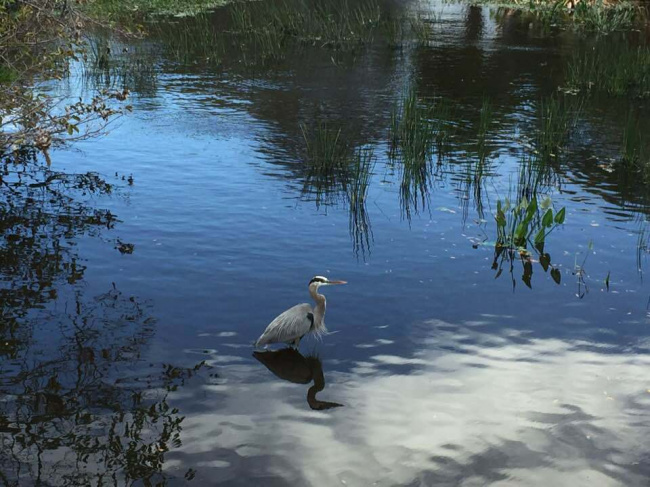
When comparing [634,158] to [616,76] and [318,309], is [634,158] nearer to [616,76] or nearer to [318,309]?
[616,76]

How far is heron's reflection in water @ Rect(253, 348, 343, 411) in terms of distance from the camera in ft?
27.9

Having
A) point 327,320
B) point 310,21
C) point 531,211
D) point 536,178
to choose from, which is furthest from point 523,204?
point 310,21

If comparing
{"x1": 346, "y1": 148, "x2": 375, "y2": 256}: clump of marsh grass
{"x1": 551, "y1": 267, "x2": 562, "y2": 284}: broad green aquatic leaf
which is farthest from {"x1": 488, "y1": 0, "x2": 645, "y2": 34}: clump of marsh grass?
{"x1": 551, "y1": 267, "x2": 562, "y2": 284}: broad green aquatic leaf

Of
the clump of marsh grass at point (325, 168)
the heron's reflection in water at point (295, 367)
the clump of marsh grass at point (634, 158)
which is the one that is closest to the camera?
the heron's reflection in water at point (295, 367)

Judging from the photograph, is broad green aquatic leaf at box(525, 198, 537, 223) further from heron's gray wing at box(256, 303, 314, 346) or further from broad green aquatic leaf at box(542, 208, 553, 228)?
heron's gray wing at box(256, 303, 314, 346)

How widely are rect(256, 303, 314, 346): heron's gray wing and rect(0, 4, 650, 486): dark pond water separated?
0.29 metres

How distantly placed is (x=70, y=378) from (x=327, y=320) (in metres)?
3.02

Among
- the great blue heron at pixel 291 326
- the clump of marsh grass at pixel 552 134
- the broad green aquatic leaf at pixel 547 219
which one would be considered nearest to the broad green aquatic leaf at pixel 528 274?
the broad green aquatic leaf at pixel 547 219

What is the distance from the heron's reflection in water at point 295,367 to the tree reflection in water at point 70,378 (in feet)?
3.26

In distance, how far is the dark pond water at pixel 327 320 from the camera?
7.25m

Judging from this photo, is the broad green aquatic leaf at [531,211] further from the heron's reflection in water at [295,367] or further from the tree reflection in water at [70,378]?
the tree reflection in water at [70,378]

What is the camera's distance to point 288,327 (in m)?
8.93

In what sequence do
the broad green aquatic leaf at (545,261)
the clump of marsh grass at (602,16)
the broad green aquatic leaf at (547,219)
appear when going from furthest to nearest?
the clump of marsh grass at (602,16), the broad green aquatic leaf at (547,219), the broad green aquatic leaf at (545,261)

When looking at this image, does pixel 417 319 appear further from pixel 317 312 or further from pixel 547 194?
pixel 547 194
